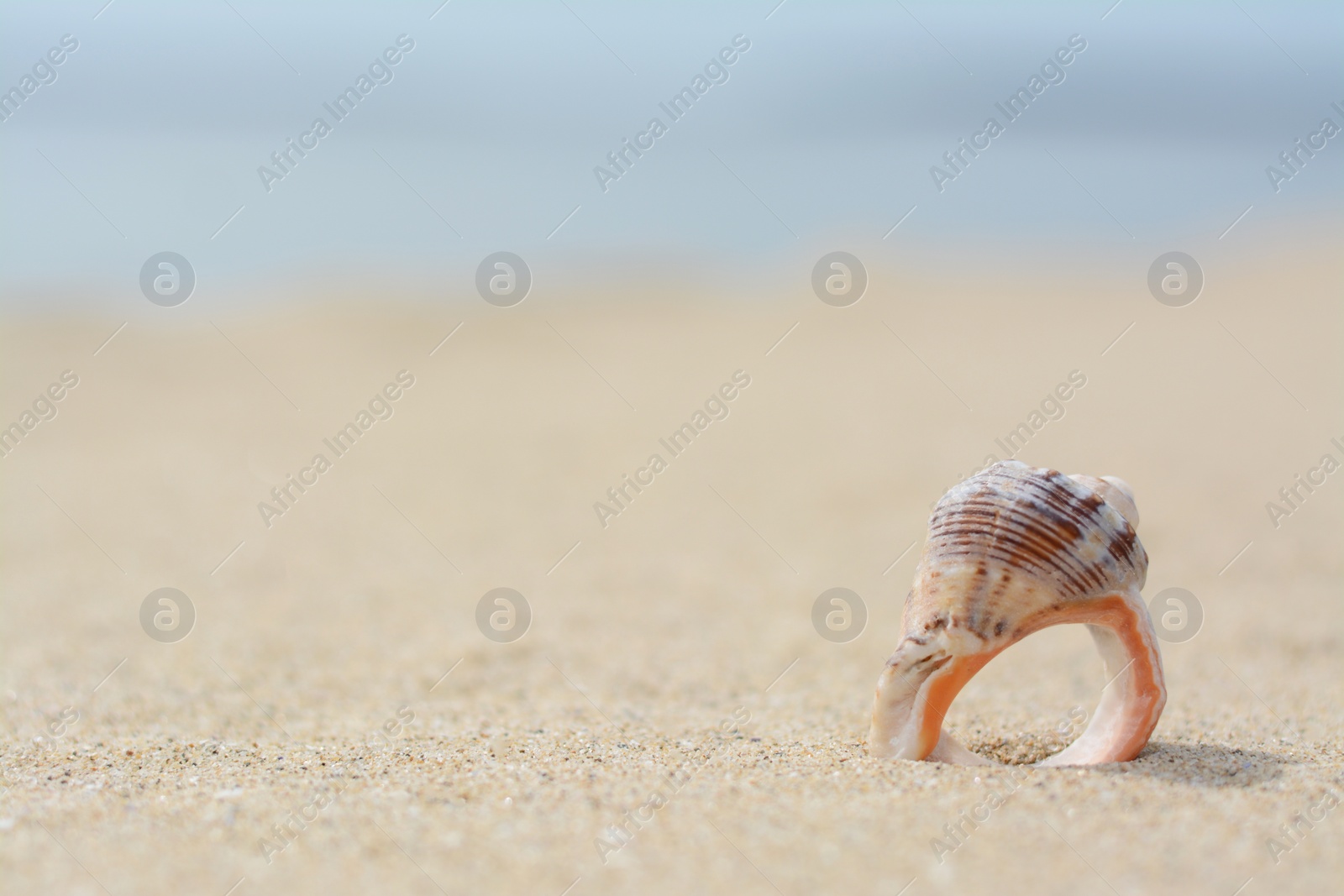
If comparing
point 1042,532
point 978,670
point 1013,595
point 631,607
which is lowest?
point 631,607

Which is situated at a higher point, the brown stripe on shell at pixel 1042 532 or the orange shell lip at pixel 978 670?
the brown stripe on shell at pixel 1042 532

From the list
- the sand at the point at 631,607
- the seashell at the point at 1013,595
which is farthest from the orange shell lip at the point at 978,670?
the sand at the point at 631,607

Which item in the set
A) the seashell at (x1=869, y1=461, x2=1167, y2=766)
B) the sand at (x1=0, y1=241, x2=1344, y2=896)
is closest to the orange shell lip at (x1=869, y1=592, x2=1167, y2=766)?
the seashell at (x1=869, y1=461, x2=1167, y2=766)

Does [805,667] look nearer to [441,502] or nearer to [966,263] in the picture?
[441,502]

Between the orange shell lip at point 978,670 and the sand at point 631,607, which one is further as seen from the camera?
the orange shell lip at point 978,670

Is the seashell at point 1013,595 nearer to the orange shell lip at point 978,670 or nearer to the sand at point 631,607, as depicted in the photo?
the orange shell lip at point 978,670

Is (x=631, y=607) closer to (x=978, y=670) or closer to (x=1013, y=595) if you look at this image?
(x=978, y=670)

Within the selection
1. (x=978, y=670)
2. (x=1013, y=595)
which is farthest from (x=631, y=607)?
(x=1013, y=595)
